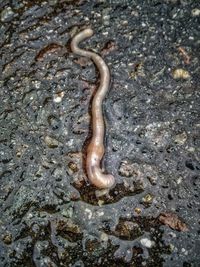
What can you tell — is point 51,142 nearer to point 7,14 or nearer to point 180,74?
point 180,74

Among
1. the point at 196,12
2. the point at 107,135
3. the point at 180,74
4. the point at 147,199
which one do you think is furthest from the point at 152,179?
the point at 196,12

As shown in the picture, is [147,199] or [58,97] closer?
[147,199]

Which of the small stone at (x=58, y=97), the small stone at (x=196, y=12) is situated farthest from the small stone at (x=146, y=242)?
the small stone at (x=196, y=12)

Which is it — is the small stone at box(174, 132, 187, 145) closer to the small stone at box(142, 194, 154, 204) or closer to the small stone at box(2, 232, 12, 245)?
the small stone at box(142, 194, 154, 204)

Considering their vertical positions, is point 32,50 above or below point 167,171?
above

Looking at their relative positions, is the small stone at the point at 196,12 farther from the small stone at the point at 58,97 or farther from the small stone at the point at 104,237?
the small stone at the point at 104,237

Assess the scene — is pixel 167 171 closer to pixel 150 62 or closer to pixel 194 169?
pixel 194 169

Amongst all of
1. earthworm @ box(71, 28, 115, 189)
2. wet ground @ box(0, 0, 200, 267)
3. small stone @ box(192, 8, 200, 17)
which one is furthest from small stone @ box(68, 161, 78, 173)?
small stone @ box(192, 8, 200, 17)

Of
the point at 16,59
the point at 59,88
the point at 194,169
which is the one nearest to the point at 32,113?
the point at 59,88
